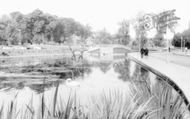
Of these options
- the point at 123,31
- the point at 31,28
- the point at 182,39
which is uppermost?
the point at 31,28

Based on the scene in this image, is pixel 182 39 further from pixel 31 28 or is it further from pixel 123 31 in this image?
pixel 31 28

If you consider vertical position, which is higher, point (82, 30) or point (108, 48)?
point (82, 30)

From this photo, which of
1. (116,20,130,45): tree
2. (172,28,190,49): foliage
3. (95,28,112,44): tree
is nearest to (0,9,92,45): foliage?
(116,20,130,45): tree

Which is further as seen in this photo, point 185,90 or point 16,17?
point 16,17

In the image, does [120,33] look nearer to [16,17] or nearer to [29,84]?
[16,17]

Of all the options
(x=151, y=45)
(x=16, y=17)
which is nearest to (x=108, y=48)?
(x=151, y=45)

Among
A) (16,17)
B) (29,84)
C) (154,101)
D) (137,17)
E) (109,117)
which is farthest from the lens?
(16,17)

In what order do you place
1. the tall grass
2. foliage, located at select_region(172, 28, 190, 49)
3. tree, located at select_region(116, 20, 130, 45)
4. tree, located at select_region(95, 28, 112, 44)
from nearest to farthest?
the tall grass
foliage, located at select_region(172, 28, 190, 49)
tree, located at select_region(116, 20, 130, 45)
tree, located at select_region(95, 28, 112, 44)

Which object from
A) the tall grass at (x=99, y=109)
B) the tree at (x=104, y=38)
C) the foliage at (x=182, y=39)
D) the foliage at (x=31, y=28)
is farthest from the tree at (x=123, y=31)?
the tall grass at (x=99, y=109)

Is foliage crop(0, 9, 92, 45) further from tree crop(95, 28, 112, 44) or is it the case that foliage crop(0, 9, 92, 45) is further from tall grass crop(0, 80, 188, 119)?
tall grass crop(0, 80, 188, 119)

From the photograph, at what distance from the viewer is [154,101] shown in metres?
4.12

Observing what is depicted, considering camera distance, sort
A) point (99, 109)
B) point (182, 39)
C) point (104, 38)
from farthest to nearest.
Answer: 1. point (104, 38)
2. point (182, 39)
3. point (99, 109)

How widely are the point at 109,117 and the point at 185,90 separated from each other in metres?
5.82

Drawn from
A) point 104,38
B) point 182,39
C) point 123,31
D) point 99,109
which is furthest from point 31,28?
point 99,109
